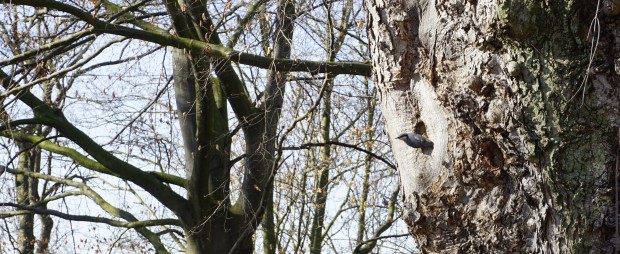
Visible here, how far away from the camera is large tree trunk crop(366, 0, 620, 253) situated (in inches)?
104

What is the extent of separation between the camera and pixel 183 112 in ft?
25.6

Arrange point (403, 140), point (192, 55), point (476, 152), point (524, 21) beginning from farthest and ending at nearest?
point (192, 55)
point (403, 140)
point (476, 152)
point (524, 21)

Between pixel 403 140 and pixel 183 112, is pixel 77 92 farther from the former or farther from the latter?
pixel 403 140

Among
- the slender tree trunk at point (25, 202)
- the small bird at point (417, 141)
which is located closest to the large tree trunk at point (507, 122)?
the small bird at point (417, 141)

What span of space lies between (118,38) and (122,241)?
8.47 ft

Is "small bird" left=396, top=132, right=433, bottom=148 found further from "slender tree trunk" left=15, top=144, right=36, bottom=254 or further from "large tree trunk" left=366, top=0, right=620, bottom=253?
"slender tree trunk" left=15, top=144, right=36, bottom=254

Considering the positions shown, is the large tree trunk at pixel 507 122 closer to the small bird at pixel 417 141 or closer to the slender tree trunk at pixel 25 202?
the small bird at pixel 417 141

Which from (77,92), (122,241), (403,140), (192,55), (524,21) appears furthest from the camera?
(122,241)

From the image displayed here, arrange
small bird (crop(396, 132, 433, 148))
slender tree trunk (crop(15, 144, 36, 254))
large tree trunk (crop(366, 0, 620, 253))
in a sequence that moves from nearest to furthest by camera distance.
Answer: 1. large tree trunk (crop(366, 0, 620, 253))
2. small bird (crop(396, 132, 433, 148))
3. slender tree trunk (crop(15, 144, 36, 254))

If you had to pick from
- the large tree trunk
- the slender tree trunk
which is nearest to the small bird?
the large tree trunk

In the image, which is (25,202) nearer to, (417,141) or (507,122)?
(417,141)

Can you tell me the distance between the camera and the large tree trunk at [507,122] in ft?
8.64

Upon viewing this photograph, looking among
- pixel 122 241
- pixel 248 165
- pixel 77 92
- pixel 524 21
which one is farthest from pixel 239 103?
pixel 524 21

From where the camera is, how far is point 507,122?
274 cm
